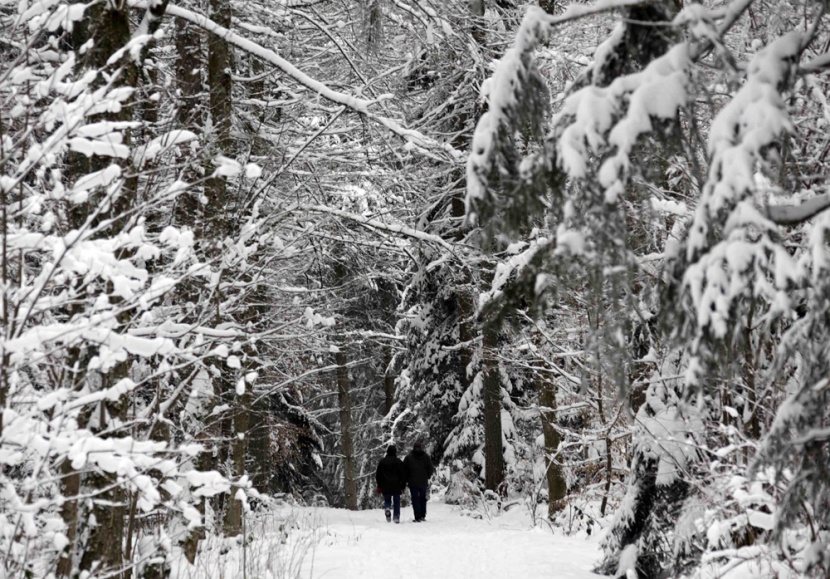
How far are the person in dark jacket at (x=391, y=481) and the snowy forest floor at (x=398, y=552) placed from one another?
98 centimetres

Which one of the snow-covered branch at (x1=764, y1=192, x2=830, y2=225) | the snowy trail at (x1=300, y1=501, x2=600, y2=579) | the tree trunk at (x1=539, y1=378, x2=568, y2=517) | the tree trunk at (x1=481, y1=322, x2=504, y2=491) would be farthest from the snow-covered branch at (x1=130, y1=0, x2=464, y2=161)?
the tree trunk at (x1=481, y1=322, x2=504, y2=491)

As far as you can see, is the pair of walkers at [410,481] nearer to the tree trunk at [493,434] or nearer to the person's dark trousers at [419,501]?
the person's dark trousers at [419,501]

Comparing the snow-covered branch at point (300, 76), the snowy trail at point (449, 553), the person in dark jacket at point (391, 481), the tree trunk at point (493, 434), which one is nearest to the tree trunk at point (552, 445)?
the snowy trail at point (449, 553)

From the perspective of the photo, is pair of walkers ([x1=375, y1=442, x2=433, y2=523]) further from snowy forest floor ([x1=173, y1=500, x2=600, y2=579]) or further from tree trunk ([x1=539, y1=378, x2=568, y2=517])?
tree trunk ([x1=539, y1=378, x2=568, y2=517])

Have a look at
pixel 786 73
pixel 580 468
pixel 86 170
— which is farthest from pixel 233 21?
pixel 580 468

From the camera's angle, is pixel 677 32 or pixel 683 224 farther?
pixel 683 224

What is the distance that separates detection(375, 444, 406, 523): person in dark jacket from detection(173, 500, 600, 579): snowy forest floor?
0.98m

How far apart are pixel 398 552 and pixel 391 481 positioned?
504cm

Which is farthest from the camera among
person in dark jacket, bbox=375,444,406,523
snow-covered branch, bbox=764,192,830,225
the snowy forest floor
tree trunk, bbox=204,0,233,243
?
person in dark jacket, bbox=375,444,406,523

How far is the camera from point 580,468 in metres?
12.6

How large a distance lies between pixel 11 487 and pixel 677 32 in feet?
10.2

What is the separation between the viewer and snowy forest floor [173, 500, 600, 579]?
261 inches

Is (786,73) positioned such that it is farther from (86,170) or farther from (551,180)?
(86,170)

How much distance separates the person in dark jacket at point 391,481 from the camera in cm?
1459
